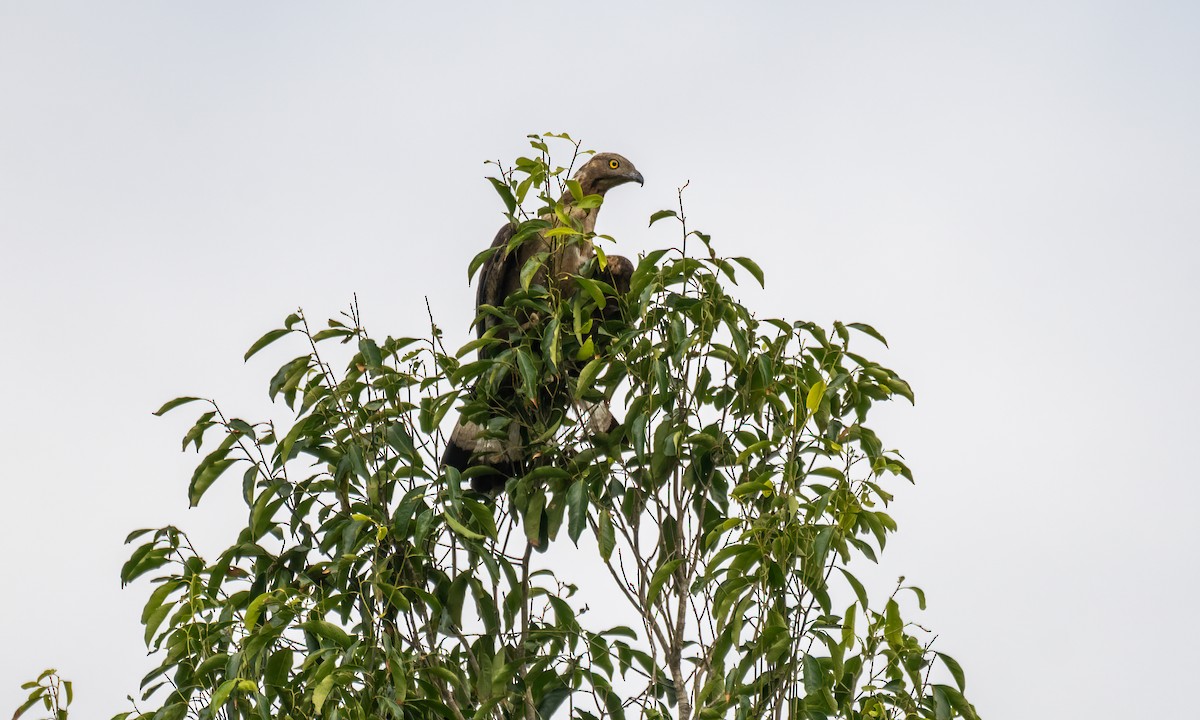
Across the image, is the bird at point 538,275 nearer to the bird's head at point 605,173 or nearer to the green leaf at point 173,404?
the bird's head at point 605,173

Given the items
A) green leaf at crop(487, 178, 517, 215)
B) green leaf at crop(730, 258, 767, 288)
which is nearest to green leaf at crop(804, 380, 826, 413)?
green leaf at crop(730, 258, 767, 288)

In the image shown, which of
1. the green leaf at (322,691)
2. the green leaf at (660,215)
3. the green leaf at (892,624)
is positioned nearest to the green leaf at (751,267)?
the green leaf at (660,215)

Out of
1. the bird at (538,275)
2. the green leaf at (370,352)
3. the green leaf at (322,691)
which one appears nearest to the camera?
the green leaf at (322,691)

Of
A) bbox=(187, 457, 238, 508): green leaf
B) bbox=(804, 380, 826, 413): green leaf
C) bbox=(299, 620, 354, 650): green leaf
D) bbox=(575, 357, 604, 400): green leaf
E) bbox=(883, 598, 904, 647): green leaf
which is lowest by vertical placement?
bbox=(299, 620, 354, 650): green leaf

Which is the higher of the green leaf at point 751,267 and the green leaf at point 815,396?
the green leaf at point 751,267

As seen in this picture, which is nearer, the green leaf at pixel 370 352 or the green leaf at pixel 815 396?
the green leaf at pixel 815 396

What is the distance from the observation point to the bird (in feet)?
16.5

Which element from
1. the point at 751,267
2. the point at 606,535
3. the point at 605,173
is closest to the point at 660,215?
the point at 751,267

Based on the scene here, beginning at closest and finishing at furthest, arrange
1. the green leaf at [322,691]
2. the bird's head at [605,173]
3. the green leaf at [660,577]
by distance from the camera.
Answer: the green leaf at [322,691] < the green leaf at [660,577] < the bird's head at [605,173]

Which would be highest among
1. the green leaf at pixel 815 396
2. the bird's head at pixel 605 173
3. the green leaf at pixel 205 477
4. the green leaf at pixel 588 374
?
the bird's head at pixel 605 173

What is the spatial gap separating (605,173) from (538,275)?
873mm

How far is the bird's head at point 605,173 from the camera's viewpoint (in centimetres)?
613

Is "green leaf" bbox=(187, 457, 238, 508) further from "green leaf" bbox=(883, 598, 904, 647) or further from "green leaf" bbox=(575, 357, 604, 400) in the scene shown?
"green leaf" bbox=(883, 598, 904, 647)

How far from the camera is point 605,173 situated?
242 inches
